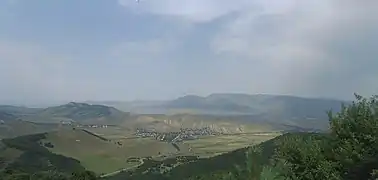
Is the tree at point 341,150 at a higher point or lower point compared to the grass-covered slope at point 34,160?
higher

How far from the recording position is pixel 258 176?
24.3 meters

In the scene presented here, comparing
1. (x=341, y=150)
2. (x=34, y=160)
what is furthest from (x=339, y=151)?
(x=34, y=160)

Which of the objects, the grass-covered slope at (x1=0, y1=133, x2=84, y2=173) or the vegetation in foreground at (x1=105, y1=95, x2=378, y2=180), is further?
the grass-covered slope at (x1=0, y1=133, x2=84, y2=173)

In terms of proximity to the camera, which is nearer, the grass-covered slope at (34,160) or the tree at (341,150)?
the tree at (341,150)

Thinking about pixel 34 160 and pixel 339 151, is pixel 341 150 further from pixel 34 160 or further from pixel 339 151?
pixel 34 160

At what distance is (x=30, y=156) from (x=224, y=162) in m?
81.3

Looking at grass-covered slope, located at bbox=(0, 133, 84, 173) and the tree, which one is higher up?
the tree

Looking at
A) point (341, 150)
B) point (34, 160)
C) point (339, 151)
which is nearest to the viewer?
point (341, 150)

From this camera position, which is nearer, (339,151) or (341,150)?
(341,150)

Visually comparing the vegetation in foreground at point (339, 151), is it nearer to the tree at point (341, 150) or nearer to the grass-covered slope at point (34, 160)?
the tree at point (341, 150)

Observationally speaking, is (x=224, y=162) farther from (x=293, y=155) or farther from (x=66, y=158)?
(x=293, y=155)

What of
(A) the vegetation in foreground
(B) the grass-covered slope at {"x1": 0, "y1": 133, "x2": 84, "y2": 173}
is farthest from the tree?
(B) the grass-covered slope at {"x1": 0, "y1": 133, "x2": 84, "y2": 173}

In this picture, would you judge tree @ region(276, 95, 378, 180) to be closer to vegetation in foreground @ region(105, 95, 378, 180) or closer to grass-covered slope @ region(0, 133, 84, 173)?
vegetation in foreground @ region(105, 95, 378, 180)

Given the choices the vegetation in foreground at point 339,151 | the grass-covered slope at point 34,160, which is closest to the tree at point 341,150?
the vegetation in foreground at point 339,151
